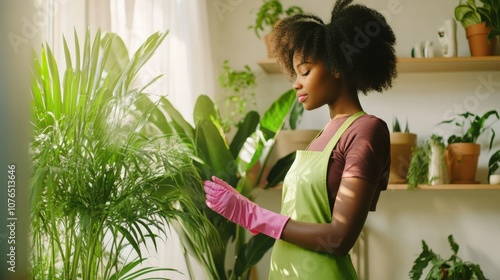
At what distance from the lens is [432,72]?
354 cm

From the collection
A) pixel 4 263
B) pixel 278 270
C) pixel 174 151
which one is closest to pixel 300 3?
pixel 174 151

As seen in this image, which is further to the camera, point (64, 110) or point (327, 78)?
point (64, 110)

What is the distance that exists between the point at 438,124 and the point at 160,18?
165cm

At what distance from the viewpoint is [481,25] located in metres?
3.32

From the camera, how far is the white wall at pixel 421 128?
11.4ft

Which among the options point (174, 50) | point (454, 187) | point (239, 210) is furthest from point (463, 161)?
point (239, 210)

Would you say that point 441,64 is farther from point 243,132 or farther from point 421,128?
point 243,132

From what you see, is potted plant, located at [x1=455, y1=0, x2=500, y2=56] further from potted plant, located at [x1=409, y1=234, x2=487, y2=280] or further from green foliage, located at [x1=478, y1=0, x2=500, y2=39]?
potted plant, located at [x1=409, y1=234, x2=487, y2=280]

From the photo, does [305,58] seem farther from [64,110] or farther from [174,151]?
[64,110]

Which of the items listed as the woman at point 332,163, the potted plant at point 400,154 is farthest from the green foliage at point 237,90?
the woman at point 332,163

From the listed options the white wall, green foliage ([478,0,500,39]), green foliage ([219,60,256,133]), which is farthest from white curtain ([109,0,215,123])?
green foliage ([478,0,500,39])

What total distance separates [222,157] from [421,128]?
1.43 metres

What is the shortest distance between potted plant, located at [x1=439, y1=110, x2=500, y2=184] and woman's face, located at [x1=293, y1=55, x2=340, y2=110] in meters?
2.06

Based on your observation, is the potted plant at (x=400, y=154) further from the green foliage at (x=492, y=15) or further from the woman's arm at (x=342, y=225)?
the woman's arm at (x=342, y=225)
